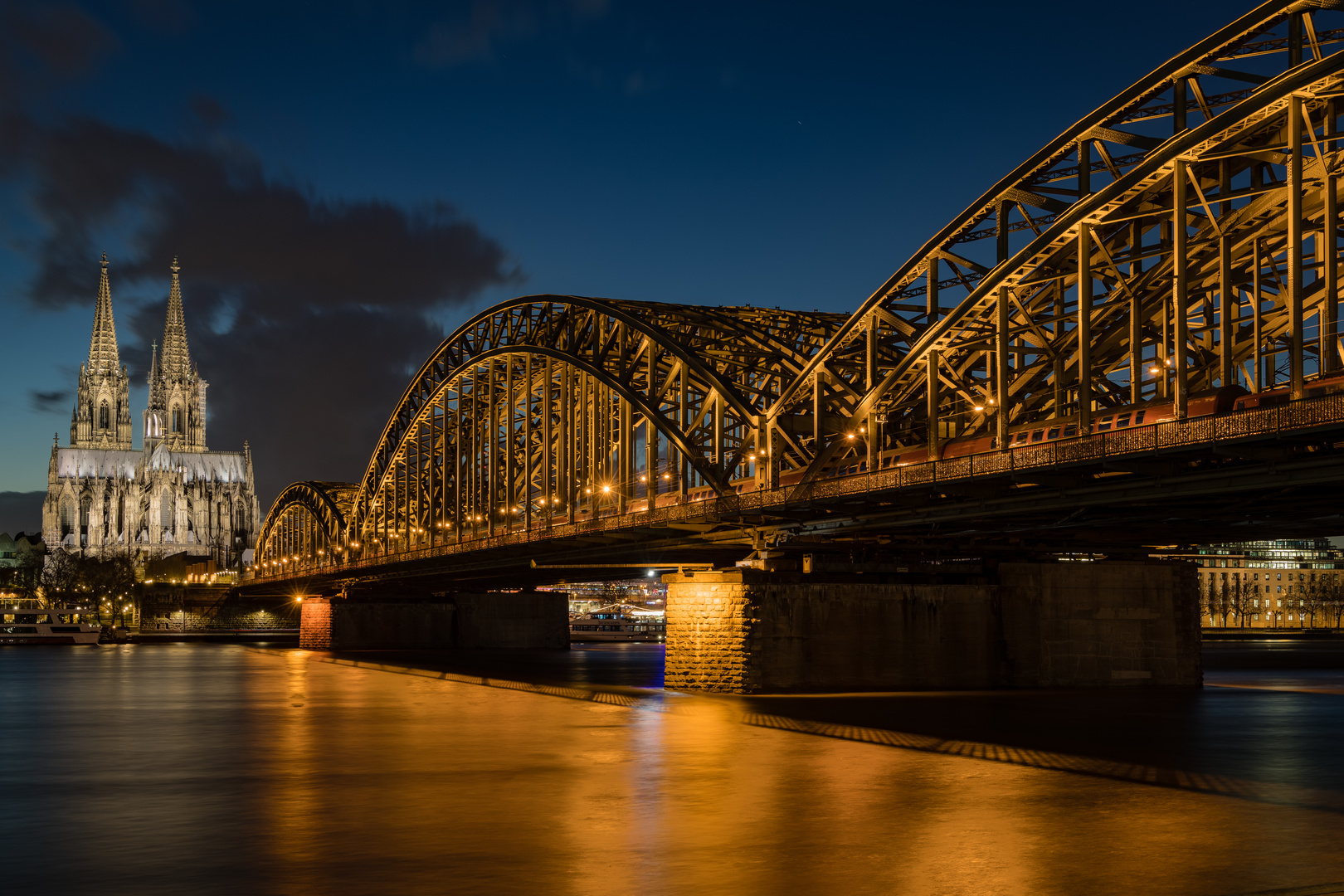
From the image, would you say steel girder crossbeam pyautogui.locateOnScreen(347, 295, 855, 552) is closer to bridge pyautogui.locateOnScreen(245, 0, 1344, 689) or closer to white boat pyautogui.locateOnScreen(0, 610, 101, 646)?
bridge pyautogui.locateOnScreen(245, 0, 1344, 689)

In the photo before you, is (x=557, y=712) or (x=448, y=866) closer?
(x=448, y=866)

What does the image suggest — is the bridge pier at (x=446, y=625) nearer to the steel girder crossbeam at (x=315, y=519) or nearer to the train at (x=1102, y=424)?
the steel girder crossbeam at (x=315, y=519)

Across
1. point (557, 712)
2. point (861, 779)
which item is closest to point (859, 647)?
point (557, 712)

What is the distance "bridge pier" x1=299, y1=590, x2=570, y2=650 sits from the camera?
12744 cm

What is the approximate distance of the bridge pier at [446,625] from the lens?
127438 mm

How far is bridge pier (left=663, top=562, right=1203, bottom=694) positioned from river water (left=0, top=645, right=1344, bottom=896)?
6.63 m

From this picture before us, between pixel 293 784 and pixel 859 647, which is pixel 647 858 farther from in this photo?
pixel 859 647

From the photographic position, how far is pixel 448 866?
60.1 ft

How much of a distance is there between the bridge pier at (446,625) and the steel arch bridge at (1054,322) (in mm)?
37663

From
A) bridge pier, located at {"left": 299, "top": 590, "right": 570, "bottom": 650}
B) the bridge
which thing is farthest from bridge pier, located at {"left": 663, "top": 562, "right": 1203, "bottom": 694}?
bridge pier, located at {"left": 299, "top": 590, "right": 570, "bottom": 650}

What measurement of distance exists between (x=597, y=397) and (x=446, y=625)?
159 feet

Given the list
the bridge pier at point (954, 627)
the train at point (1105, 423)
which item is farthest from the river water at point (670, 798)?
the train at point (1105, 423)

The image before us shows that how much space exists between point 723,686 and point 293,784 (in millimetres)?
31227

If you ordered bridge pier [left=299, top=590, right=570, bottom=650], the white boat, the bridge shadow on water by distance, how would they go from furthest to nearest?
the white boat → bridge pier [left=299, top=590, right=570, bottom=650] → the bridge shadow on water
